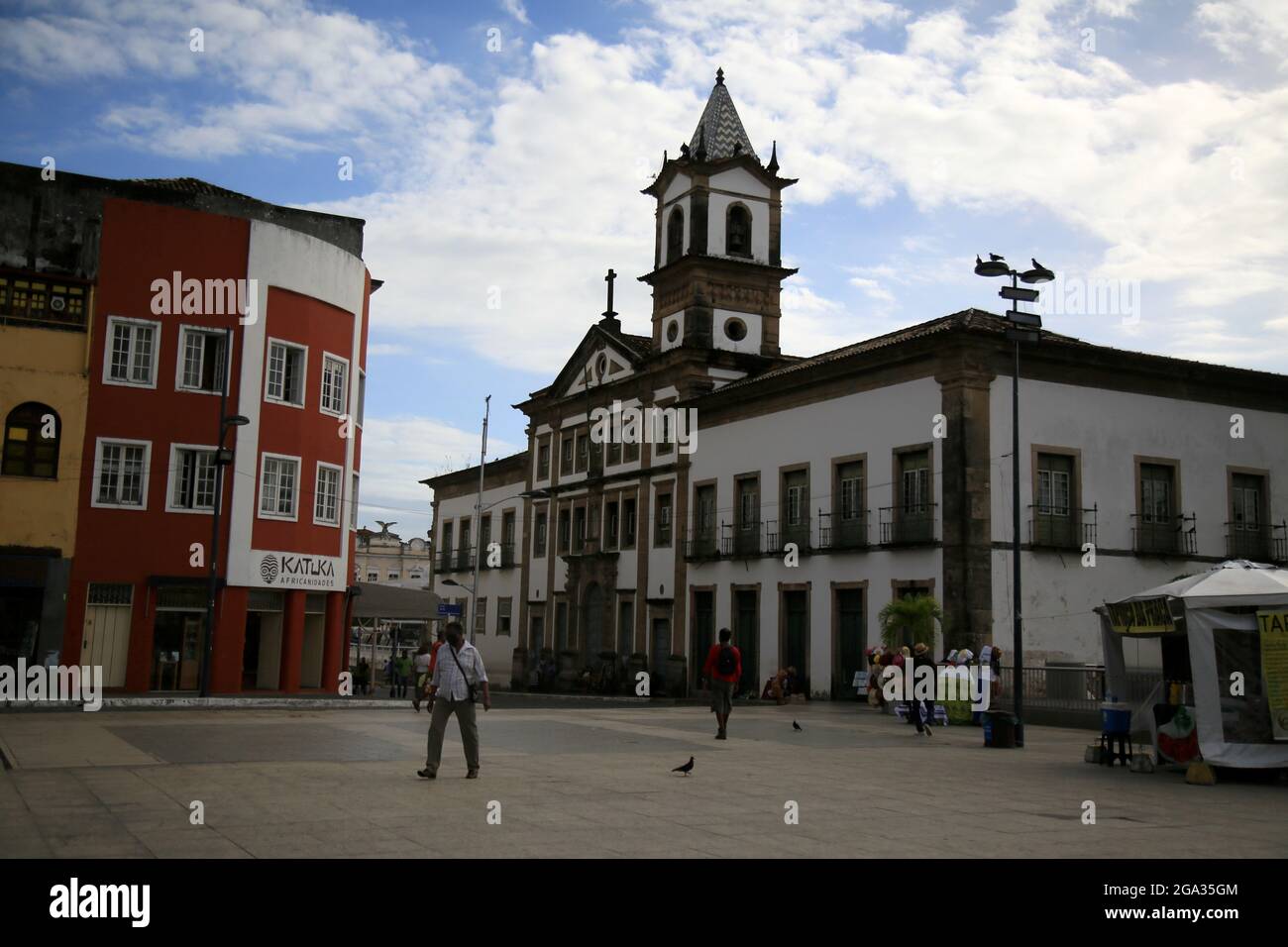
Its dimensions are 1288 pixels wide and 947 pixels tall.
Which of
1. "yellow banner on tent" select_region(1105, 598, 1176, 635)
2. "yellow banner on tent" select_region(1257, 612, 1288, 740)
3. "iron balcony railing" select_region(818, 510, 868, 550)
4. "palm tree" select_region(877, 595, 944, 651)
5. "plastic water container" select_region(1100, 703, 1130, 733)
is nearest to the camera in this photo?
"yellow banner on tent" select_region(1257, 612, 1288, 740)

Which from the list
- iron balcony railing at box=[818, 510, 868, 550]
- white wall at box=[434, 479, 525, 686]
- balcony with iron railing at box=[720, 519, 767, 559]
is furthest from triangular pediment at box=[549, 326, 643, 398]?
iron balcony railing at box=[818, 510, 868, 550]

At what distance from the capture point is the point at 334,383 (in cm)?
3497

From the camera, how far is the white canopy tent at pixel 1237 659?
48.2 feet

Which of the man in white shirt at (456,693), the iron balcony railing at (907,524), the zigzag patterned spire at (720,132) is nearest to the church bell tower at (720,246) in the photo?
the zigzag patterned spire at (720,132)

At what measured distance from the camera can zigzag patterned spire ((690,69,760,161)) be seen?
47469 mm

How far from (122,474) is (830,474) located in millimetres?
18948

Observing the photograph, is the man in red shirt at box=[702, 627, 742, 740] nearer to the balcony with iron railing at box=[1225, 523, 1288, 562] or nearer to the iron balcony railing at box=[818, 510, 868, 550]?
the iron balcony railing at box=[818, 510, 868, 550]

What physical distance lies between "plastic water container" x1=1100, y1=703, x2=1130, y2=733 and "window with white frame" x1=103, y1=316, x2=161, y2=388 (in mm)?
23886

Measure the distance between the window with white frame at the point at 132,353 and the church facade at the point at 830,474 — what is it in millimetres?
17924

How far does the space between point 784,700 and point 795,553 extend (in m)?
4.50

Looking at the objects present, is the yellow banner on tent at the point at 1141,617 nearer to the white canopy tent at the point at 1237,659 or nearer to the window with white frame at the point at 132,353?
the white canopy tent at the point at 1237,659

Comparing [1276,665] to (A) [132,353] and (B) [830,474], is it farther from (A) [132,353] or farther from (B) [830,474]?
(A) [132,353]

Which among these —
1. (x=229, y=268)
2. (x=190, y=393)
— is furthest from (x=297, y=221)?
(x=190, y=393)
